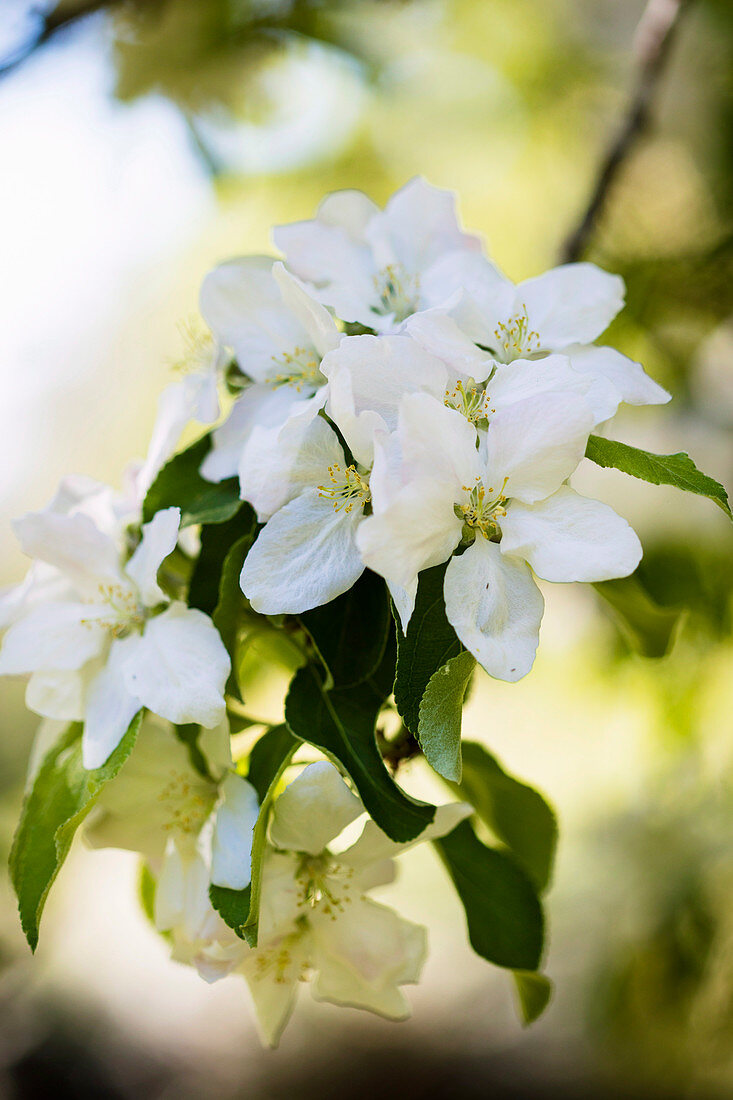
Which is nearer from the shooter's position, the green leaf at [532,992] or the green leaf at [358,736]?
the green leaf at [358,736]

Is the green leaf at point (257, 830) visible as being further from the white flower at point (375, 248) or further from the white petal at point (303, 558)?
the white flower at point (375, 248)

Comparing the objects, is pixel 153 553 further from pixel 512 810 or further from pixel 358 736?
pixel 512 810

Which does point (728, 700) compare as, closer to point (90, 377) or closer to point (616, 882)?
point (616, 882)

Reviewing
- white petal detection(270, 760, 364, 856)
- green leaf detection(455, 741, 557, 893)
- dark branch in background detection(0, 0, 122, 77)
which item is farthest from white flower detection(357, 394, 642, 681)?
dark branch in background detection(0, 0, 122, 77)

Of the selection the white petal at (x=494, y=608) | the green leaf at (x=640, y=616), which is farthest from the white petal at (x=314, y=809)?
the green leaf at (x=640, y=616)

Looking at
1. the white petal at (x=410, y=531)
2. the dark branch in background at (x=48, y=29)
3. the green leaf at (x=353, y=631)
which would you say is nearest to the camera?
the white petal at (x=410, y=531)

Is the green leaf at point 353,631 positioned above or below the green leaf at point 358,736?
above

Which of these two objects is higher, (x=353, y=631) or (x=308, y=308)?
(x=308, y=308)

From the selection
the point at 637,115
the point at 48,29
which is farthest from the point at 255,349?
the point at 637,115
